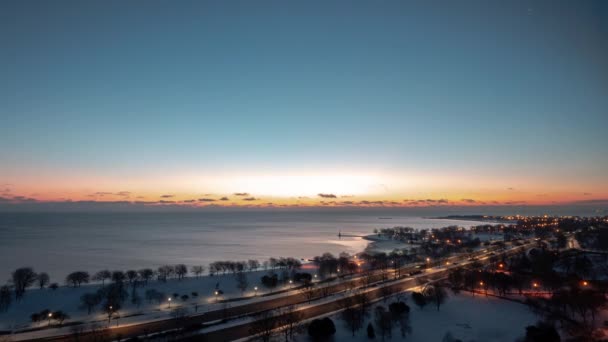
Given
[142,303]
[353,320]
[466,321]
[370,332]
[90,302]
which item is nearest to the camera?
[370,332]

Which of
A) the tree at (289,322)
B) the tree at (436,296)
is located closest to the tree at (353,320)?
the tree at (289,322)

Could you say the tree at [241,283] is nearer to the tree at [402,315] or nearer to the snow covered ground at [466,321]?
the snow covered ground at [466,321]

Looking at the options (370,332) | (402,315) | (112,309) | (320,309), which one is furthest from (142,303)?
(402,315)

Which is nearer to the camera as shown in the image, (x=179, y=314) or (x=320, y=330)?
(x=320, y=330)

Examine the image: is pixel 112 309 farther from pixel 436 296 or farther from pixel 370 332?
pixel 436 296

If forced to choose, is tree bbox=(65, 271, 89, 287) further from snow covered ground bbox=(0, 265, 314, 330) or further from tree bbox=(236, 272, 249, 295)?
tree bbox=(236, 272, 249, 295)

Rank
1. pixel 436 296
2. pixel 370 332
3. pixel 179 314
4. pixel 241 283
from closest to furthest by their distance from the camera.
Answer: pixel 370 332
pixel 179 314
pixel 436 296
pixel 241 283

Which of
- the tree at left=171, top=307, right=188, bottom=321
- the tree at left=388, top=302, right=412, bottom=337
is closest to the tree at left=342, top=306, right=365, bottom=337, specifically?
the tree at left=388, top=302, right=412, bottom=337
